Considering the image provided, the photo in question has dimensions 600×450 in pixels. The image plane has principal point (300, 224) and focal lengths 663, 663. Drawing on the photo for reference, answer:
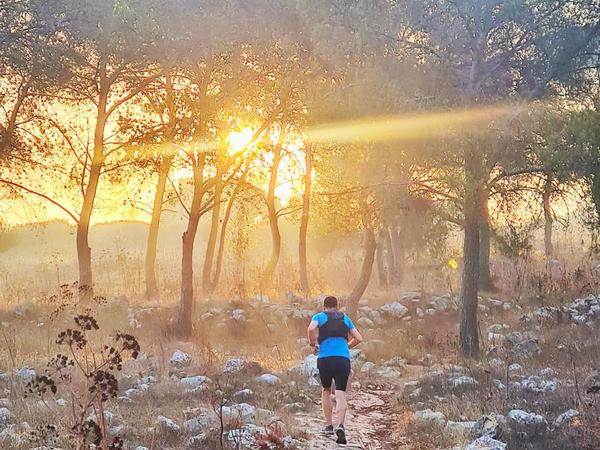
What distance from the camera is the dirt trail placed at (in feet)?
29.4

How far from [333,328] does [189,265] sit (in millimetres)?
10092

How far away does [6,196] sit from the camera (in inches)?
833

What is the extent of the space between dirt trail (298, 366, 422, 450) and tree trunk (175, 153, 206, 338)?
21.2 ft

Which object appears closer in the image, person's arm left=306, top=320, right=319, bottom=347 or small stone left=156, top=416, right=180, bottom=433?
small stone left=156, top=416, right=180, bottom=433

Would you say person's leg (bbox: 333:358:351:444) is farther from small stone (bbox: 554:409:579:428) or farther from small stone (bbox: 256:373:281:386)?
small stone (bbox: 256:373:281:386)

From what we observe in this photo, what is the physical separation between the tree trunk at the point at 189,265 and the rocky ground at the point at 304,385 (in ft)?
1.82

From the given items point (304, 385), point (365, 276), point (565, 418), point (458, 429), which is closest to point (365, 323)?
point (365, 276)

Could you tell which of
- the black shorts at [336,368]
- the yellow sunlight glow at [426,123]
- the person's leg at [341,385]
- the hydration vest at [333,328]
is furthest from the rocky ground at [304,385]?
the yellow sunlight glow at [426,123]

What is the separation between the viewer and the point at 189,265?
61.0 ft

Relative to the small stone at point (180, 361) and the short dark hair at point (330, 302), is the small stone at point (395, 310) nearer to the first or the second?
the small stone at point (180, 361)

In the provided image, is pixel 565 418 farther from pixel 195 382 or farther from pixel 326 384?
pixel 195 382

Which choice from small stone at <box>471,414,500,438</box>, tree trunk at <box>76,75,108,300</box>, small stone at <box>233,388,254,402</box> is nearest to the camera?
small stone at <box>471,414,500,438</box>

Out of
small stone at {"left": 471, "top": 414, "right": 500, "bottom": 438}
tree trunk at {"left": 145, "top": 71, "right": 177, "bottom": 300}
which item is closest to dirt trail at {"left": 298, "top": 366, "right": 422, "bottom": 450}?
small stone at {"left": 471, "top": 414, "right": 500, "bottom": 438}

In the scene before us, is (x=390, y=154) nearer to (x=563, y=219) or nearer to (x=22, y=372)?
(x=563, y=219)
